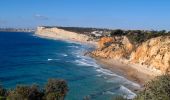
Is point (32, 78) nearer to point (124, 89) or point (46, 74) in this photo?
point (46, 74)

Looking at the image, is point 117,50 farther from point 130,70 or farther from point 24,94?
point 24,94

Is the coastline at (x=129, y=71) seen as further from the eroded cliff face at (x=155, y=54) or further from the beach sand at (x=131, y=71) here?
the eroded cliff face at (x=155, y=54)

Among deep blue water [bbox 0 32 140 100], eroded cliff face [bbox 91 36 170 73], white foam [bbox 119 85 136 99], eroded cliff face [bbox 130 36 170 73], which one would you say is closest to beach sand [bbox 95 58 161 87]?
eroded cliff face [bbox 91 36 170 73]

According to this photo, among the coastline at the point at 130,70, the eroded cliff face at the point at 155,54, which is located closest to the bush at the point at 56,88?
the coastline at the point at 130,70

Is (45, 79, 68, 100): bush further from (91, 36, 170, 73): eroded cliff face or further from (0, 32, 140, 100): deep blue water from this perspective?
(91, 36, 170, 73): eroded cliff face

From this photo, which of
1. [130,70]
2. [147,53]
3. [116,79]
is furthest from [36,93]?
[147,53]

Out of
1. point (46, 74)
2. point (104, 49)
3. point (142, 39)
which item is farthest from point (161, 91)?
point (104, 49)
